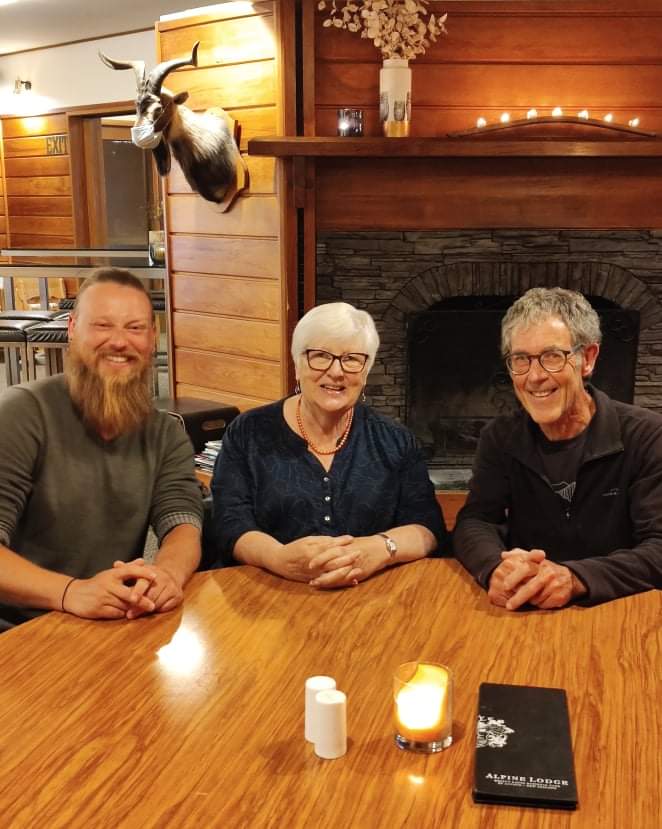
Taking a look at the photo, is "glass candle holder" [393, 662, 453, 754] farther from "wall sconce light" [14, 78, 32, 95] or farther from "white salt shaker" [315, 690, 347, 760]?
"wall sconce light" [14, 78, 32, 95]

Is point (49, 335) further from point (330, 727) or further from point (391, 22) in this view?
point (330, 727)

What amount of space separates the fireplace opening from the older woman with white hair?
2.29 m

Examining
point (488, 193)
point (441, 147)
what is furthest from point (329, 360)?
point (488, 193)

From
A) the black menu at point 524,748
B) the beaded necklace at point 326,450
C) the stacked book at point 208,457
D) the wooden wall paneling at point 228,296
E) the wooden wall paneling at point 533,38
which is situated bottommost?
the stacked book at point 208,457

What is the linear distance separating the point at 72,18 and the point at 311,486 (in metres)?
6.21

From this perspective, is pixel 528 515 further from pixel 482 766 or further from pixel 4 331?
pixel 4 331

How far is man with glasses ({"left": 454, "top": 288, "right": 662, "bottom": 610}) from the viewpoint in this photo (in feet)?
5.86

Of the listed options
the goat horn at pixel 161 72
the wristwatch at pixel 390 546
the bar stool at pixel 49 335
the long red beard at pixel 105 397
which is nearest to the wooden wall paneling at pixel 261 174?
the goat horn at pixel 161 72

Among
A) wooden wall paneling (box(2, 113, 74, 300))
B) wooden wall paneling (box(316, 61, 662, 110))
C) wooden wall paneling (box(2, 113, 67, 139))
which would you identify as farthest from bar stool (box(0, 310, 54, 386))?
wooden wall paneling (box(2, 113, 67, 139))

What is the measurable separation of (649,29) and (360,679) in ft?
11.9

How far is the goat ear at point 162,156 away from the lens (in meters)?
4.18

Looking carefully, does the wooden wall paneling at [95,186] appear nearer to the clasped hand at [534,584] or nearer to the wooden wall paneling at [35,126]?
the wooden wall paneling at [35,126]

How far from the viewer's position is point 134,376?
1.88 metres

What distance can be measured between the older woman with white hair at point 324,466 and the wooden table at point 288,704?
231mm
